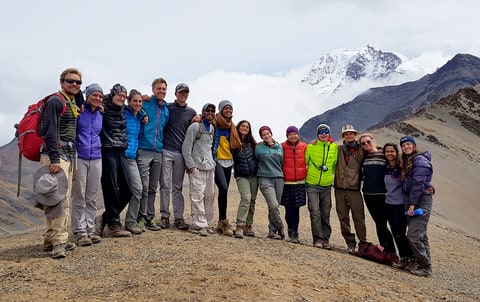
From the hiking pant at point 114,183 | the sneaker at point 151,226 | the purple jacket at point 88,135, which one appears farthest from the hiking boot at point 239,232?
the purple jacket at point 88,135

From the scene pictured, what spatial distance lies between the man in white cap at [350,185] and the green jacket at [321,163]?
0.14m

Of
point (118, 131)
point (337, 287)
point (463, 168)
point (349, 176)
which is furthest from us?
point (463, 168)

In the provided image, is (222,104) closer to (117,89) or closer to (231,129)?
(231,129)

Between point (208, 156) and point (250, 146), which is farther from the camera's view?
point (250, 146)

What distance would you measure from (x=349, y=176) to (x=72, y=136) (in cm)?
513

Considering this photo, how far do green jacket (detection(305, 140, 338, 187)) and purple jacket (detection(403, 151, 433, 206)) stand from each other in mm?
1503

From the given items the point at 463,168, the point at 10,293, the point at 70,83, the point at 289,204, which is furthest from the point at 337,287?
the point at 463,168

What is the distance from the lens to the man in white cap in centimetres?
892

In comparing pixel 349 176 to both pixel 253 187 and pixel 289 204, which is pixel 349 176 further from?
pixel 253 187

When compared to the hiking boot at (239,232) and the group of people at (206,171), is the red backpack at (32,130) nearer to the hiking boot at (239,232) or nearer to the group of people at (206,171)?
the group of people at (206,171)

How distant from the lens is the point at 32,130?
6.47 metres

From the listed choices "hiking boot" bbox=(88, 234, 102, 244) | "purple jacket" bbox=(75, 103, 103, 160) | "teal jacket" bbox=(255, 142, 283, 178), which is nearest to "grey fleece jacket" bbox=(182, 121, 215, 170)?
"teal jacket" bbox=(255, 142, 283, 178)

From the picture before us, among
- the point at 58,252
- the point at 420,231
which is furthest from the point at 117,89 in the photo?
the point at 420,231

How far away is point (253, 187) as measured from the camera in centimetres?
902
